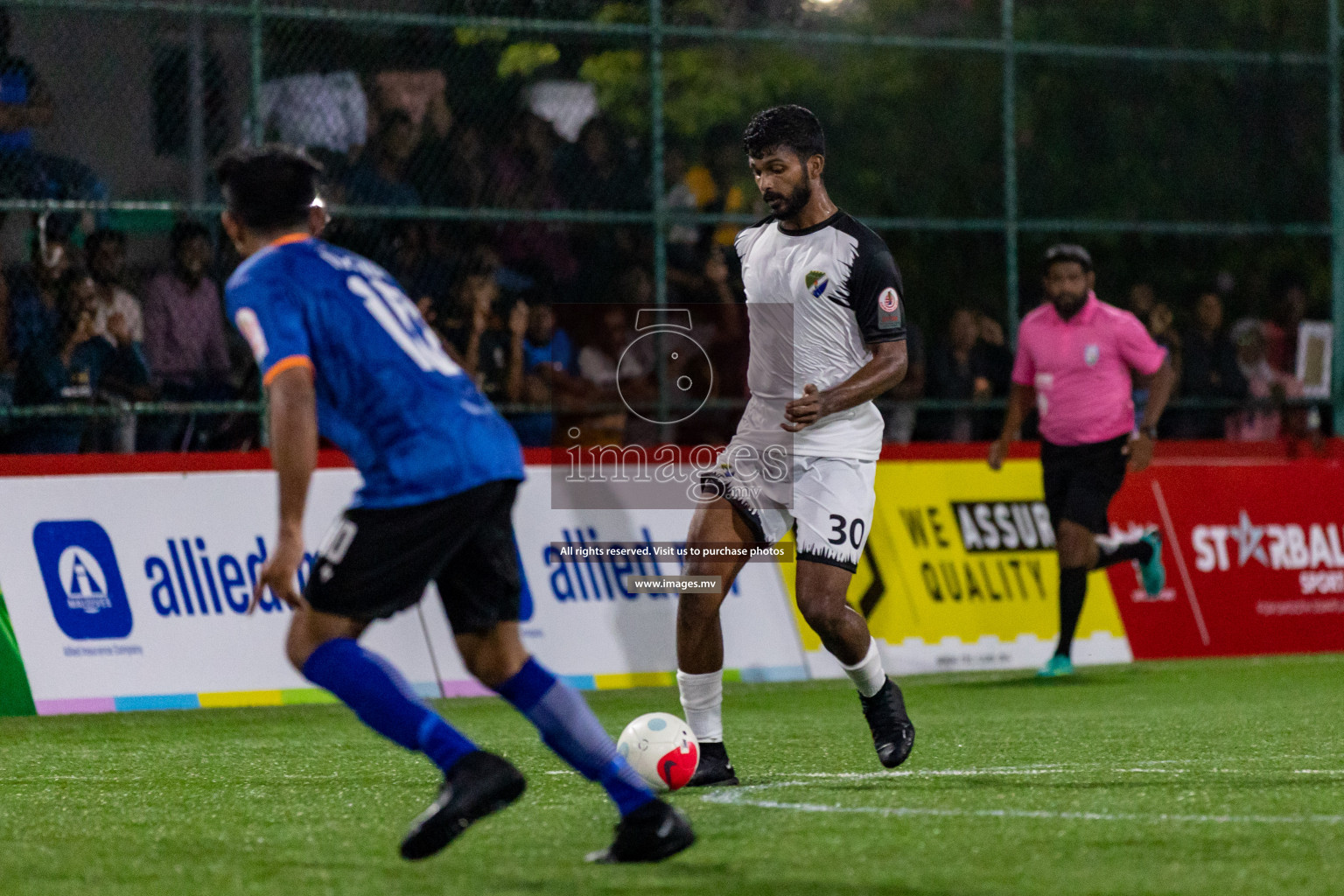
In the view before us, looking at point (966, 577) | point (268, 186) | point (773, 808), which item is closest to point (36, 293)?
point (966, 577)

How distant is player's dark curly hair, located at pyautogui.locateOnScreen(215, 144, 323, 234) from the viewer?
514cm

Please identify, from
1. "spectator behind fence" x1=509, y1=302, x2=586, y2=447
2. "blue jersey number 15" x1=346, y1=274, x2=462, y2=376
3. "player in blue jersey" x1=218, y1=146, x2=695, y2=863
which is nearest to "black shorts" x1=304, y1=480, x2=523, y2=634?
"player in blue jersey" x1=218, y1=146, x2=695, y2=863

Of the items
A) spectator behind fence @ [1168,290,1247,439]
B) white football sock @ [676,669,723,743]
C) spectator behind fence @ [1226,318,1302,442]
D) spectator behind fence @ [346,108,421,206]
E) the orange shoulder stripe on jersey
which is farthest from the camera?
spectator behind fence @ [1226,318,1302,442]

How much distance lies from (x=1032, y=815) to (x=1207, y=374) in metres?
9.90

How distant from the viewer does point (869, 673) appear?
7230 millimetres

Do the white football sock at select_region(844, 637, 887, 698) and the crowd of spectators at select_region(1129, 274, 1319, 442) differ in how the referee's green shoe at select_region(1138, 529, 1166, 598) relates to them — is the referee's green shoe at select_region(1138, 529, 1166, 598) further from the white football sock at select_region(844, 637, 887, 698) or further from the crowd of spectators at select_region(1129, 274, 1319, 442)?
the white football sock at select_region(844, 637, 887, 698)

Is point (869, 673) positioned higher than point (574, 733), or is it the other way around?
point (574, 733)

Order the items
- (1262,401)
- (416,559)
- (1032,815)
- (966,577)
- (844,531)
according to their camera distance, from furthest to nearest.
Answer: (1262,401)
(966,577)
(844,531)
(1032,815)
(416,559)

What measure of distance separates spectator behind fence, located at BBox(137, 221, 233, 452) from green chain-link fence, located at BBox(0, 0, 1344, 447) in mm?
31

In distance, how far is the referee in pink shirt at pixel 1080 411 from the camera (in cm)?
1205

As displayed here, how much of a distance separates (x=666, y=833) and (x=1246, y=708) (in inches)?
221

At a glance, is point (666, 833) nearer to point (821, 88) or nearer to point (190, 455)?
point (190, 455)

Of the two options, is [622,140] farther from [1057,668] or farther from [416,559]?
[416,559]

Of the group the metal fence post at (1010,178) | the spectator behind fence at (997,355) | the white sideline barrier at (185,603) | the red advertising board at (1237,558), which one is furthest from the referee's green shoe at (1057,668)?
the metal fence post at (1010,178)
